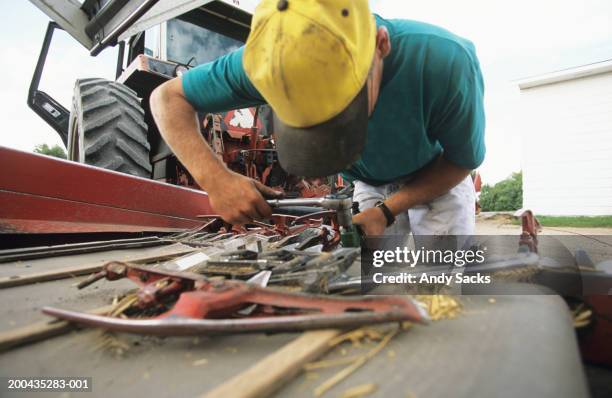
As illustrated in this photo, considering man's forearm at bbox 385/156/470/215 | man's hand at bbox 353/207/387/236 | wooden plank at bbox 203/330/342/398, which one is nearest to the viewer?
wooden plank at bbox 203/330/342/398

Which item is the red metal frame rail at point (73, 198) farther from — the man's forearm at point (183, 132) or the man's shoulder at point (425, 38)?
the man's shoulder at point (425, 38)

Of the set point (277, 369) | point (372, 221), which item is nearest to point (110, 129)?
point (372, 221)

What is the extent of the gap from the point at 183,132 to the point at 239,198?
50cm

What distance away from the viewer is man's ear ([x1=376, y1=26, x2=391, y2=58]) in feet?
4.03

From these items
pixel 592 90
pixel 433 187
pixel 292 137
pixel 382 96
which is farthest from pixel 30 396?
pixel 592 90

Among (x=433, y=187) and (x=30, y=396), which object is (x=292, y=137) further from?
(x=433, y=187)

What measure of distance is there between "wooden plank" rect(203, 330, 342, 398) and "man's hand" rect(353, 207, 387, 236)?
3.34 ft

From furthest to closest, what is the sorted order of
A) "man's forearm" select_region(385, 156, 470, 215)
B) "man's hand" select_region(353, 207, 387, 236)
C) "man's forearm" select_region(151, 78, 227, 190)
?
"man's forearm" select_region(385, 156, 470, 215)
"man's hand" select_region(353, 207, 387, 236)
"man's forearm" select_region(151, 78, 227, 190)

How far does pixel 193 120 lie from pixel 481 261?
4.59ft

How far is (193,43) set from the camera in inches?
175

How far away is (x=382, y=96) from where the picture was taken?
1.44 m

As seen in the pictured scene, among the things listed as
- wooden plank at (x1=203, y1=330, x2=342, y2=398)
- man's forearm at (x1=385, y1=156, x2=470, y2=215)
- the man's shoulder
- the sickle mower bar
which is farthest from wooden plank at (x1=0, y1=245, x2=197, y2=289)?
the man's shoulder

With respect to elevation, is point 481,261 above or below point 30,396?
above

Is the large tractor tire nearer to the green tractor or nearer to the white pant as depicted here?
the green tractor
